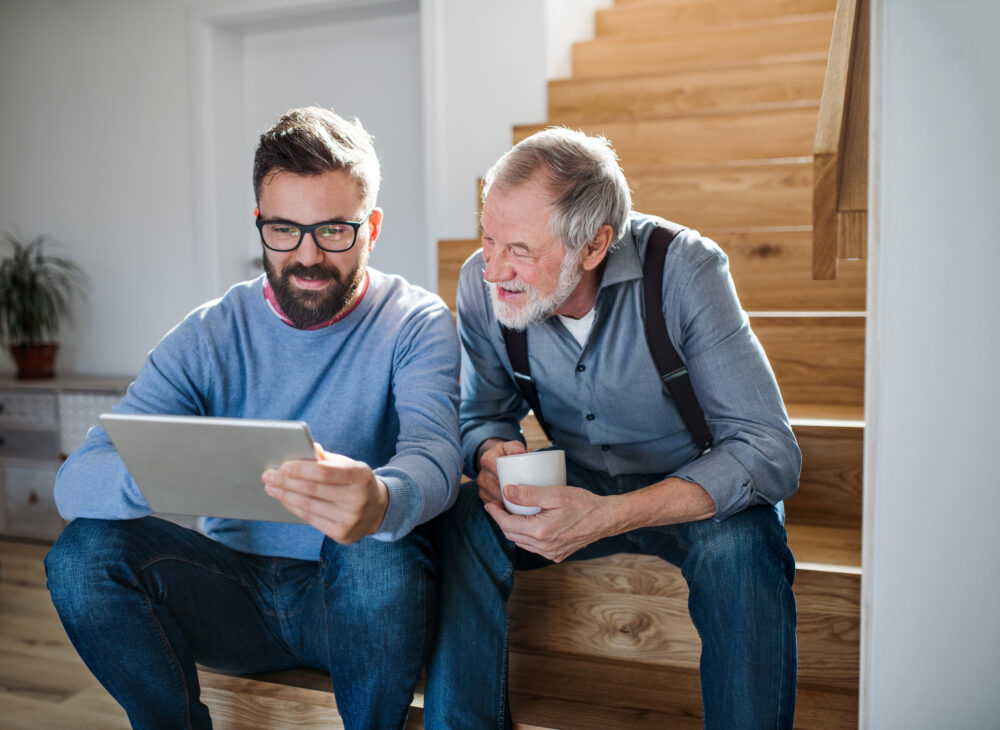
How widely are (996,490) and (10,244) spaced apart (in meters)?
3.92

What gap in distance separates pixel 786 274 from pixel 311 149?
3.84 ft

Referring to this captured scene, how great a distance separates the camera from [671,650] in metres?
1.44

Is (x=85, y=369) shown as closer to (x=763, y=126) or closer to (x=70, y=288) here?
(x=70, y=288)

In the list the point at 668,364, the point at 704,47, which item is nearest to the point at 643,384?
the point at 668,364

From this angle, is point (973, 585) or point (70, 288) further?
point (70, 288)

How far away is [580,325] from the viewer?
142cm

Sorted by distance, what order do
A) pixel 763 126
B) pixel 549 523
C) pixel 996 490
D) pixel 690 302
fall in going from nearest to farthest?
pixel 996 490
pixel 549 523
pixel 690 302
pixel 763 126

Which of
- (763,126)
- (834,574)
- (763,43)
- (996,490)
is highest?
(763,43)

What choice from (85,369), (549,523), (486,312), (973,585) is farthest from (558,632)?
(85,369)

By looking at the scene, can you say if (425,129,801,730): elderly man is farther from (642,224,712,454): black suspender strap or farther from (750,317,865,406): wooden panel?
(750,317,865,406): wooden panel

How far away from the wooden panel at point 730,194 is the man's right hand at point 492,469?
1.08m

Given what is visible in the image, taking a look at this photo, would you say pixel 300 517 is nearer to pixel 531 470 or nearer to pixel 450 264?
pixel 531 470

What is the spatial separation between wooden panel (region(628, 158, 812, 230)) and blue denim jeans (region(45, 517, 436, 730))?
1.29m

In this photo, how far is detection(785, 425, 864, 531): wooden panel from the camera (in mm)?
1610
